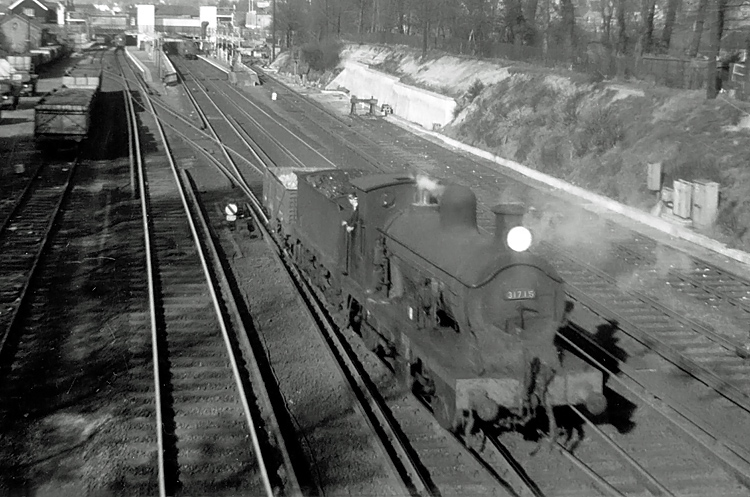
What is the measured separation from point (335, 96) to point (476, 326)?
46780mm

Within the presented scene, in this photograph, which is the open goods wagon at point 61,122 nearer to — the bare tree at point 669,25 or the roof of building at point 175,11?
the bare tree at point 669,25

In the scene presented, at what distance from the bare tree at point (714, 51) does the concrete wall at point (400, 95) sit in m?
14.5

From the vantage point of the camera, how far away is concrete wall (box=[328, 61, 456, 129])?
4041 cm

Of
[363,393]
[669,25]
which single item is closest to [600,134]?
[669,25]

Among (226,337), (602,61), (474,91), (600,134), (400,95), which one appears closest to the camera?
(226,337)

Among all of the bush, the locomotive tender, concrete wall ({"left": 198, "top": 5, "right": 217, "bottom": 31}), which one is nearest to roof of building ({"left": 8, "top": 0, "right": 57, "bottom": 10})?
concrete wall ({"left": 198, "top": 5, "right": 217, "bottom": 31})

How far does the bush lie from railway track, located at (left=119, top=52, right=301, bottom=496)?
2018 inches

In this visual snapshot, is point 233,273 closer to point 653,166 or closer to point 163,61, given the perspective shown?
point 653,166

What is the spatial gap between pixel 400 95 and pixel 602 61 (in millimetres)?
15185

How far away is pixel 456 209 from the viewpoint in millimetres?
9836

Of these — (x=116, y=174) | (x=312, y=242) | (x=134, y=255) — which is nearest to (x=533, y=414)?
(x=312, y=242)

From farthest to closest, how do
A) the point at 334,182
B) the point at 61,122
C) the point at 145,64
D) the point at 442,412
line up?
the point at 145,64, the point at 61,122, the point at 334,182, the point at 442,412

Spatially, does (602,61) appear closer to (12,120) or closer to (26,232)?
(26,232)

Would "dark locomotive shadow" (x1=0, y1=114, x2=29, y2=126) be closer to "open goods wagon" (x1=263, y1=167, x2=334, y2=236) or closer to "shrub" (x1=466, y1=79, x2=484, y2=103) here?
"shrub" (x1=466, y1=79, x2=484, y2=103)
